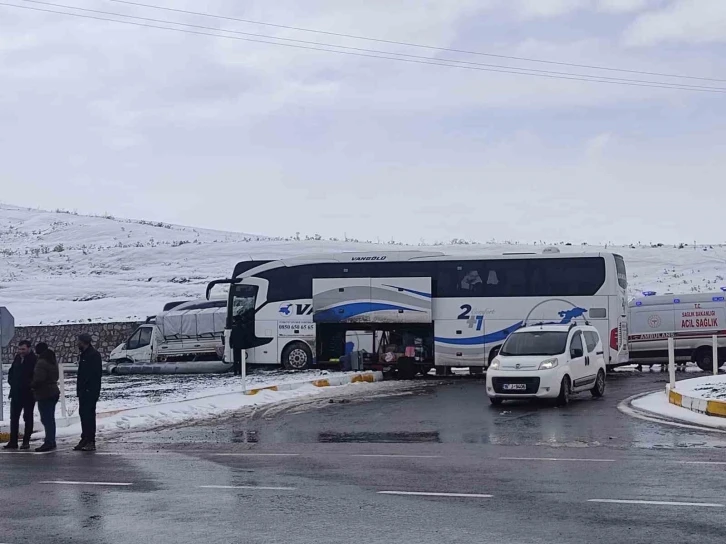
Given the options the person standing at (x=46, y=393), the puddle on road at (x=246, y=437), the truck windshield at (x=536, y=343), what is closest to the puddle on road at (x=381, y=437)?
the puddle on road at (x=246, y=437)

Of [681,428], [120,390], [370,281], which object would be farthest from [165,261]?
[681,428]

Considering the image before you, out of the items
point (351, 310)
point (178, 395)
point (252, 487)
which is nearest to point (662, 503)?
point (252, 487)

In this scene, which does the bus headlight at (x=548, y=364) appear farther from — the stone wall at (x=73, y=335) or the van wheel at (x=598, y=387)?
the stone wall at (x=73, y=335)

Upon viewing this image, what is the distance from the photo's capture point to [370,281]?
3450cm

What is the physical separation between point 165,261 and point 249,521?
211ft

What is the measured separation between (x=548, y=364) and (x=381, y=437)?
6285mm

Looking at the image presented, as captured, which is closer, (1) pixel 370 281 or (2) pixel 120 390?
(2) pixel 120 390

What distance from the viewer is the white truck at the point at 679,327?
3391 cm

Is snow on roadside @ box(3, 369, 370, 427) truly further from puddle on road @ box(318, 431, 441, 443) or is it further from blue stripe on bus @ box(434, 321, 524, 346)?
puddle on road @ box(318, 431, 441, 443)

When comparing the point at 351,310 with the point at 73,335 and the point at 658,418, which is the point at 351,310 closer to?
the point at 658,418

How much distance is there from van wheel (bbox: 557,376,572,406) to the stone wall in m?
27.3

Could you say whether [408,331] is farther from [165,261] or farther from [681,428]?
[165,261]

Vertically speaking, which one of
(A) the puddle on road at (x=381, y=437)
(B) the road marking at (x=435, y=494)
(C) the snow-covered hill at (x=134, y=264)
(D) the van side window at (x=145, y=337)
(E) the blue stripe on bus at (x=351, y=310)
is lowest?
(A) the puddle on road at (x=381, y=437)

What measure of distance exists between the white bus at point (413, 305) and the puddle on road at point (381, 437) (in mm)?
15325
